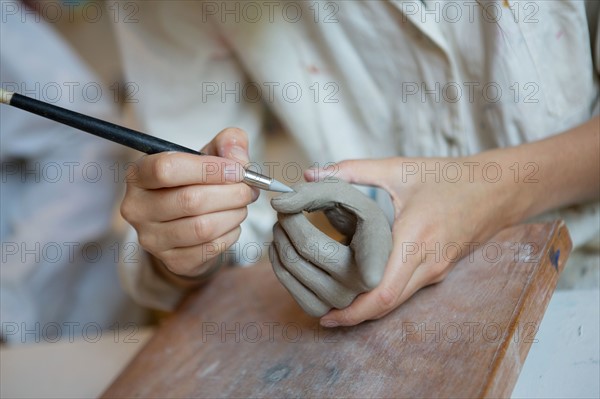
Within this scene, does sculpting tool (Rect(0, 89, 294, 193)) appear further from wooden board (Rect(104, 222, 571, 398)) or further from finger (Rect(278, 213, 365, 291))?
wooden board (Rect(104, 222, 571, 398))

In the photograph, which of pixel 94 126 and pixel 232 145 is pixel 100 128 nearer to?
pixel 94 126

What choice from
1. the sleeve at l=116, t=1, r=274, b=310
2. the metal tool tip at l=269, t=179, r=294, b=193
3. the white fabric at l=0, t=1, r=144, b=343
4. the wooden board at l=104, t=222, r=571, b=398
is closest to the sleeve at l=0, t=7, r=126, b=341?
the white fabric at l=0, t=1, r=144, b=343

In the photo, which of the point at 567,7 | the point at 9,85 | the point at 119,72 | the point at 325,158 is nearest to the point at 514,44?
the point at 567,7

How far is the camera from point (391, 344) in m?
0.65

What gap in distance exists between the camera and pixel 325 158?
39.9 inches

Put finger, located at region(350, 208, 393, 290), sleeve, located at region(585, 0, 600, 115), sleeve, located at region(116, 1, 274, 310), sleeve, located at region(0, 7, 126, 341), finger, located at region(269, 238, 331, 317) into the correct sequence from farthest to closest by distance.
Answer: sleeve, located at region(0, 7, 126, 341) < sleeve, located at region(116, 1, 274, 310) < sleeve, located at region(585, 0, 600, 115) < finger, located at region(269, 238, 331, 317) < finger, located at region(350, 208, 393, 290)

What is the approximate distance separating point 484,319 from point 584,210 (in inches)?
11.5

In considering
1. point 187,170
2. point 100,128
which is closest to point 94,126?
point 100,128

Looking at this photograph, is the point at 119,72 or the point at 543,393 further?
the point at 119,72

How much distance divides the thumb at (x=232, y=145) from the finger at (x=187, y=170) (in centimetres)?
3

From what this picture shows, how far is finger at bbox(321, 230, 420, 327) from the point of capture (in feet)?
2.11

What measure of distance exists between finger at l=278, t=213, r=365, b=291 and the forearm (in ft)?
0.81

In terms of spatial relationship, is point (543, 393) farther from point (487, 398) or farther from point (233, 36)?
point (233, 36)

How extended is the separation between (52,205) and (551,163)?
1008 mm
